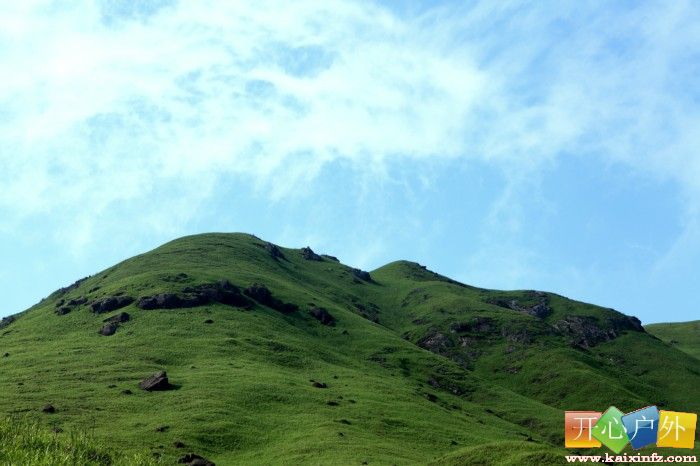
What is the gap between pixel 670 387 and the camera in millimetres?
188000

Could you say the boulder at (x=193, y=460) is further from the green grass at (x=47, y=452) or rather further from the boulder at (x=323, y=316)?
the boulder at (x=323, y=316)

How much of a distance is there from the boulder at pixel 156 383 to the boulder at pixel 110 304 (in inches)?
2040

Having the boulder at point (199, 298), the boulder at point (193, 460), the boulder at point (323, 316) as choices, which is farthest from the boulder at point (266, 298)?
the boulder at point (193, 460)

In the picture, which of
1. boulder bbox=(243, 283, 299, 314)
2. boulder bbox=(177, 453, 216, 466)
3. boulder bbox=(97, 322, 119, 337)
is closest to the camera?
boulder bbox=(177, 453, 216, 466)

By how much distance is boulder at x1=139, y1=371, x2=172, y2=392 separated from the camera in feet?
346

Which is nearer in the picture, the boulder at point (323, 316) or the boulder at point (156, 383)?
the boulder at point (156, 383)

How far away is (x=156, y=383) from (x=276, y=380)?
1974 cm

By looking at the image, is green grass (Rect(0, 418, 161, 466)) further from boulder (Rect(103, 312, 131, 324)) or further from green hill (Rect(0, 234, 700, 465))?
boulder (Rect(103, 312, 131, 324))

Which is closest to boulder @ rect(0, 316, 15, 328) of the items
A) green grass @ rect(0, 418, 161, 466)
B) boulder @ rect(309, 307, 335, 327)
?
boulder @ rect(309, 307, 335, 327)

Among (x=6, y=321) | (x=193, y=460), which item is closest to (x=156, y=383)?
(x=193, y=460)

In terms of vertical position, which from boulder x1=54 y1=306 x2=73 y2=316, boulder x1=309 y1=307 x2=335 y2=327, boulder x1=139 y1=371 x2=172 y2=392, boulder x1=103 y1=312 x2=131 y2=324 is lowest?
boulder x1=139 y1=371 x2=172 y2=392

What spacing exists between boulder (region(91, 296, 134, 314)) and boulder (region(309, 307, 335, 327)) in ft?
149

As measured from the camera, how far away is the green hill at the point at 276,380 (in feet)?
281

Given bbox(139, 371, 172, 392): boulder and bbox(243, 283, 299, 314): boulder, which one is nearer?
bbox(139, 371, 172, 392): boulder
